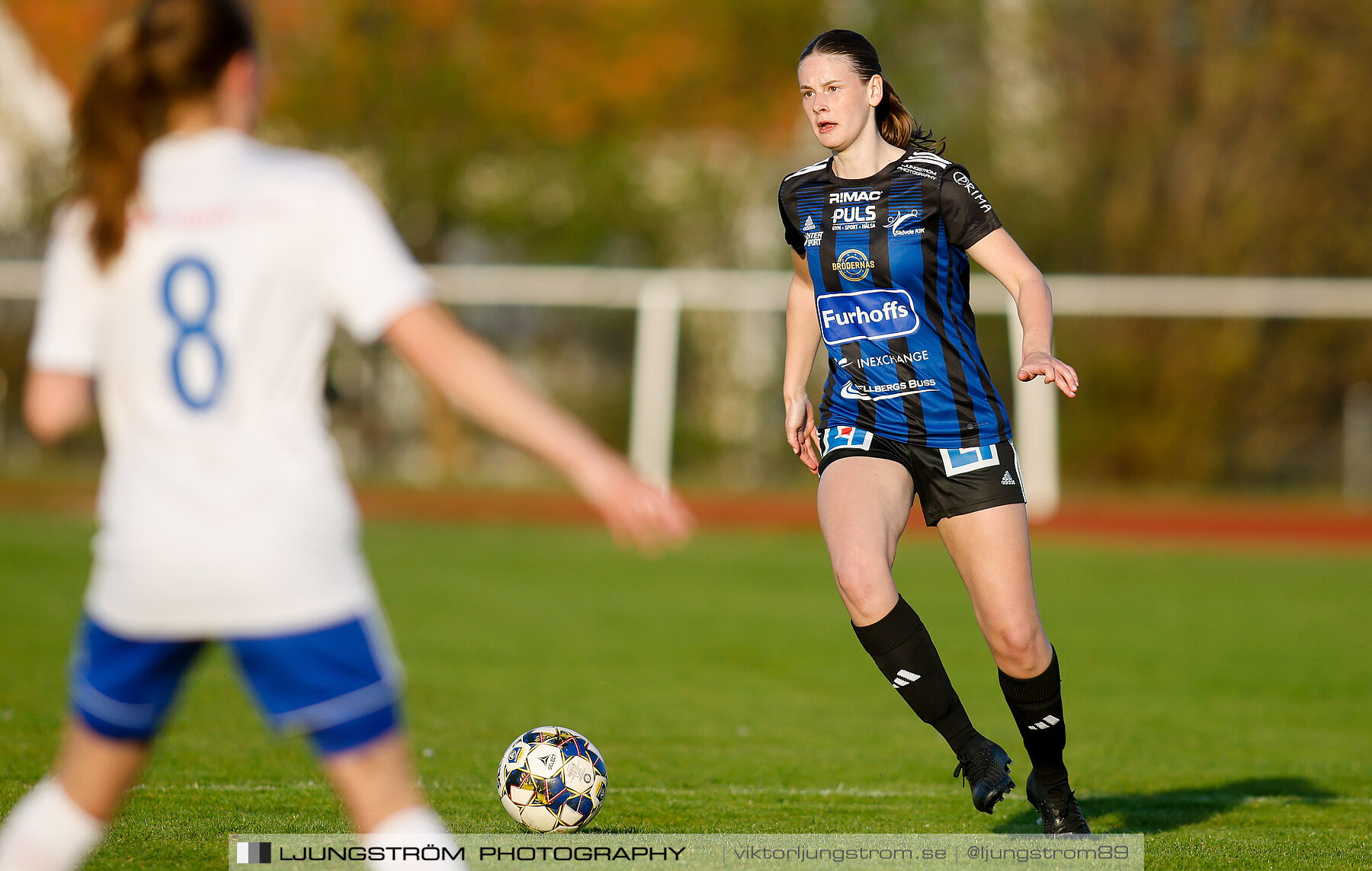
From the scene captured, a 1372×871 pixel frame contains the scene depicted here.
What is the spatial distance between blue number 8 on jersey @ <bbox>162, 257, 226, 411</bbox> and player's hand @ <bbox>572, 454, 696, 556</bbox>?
596 millimetres

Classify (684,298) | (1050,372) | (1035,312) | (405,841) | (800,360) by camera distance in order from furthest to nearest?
1. (684,298)
2. (800,360)
3. (1035,312)
4. (1050,372)
5. (405,841)

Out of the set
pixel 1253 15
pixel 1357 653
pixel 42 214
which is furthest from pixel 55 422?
pixel 1253 15

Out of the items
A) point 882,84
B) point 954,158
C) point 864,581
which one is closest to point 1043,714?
point 864,581

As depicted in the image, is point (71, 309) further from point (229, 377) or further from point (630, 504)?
point (630, 504)

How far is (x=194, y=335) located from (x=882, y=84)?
279 cm

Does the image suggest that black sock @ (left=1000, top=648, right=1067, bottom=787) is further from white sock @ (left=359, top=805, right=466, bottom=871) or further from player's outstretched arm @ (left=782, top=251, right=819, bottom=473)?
white sock @ (left=359, top=805, right=466, bottom=871)

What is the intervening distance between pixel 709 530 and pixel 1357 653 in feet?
26.9

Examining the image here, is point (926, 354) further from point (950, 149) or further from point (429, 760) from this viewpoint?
point (950, 149)

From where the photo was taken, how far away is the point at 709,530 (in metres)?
16.5

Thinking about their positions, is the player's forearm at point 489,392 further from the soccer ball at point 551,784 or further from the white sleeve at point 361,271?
the soccer ball at point 551,784

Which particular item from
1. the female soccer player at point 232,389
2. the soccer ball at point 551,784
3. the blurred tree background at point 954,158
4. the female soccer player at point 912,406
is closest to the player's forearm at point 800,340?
the female soccer player at point 912,406

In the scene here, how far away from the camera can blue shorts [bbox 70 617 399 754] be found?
241 centimetres

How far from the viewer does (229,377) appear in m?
2.38

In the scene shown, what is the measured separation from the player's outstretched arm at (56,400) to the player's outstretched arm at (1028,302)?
220 centimetres
